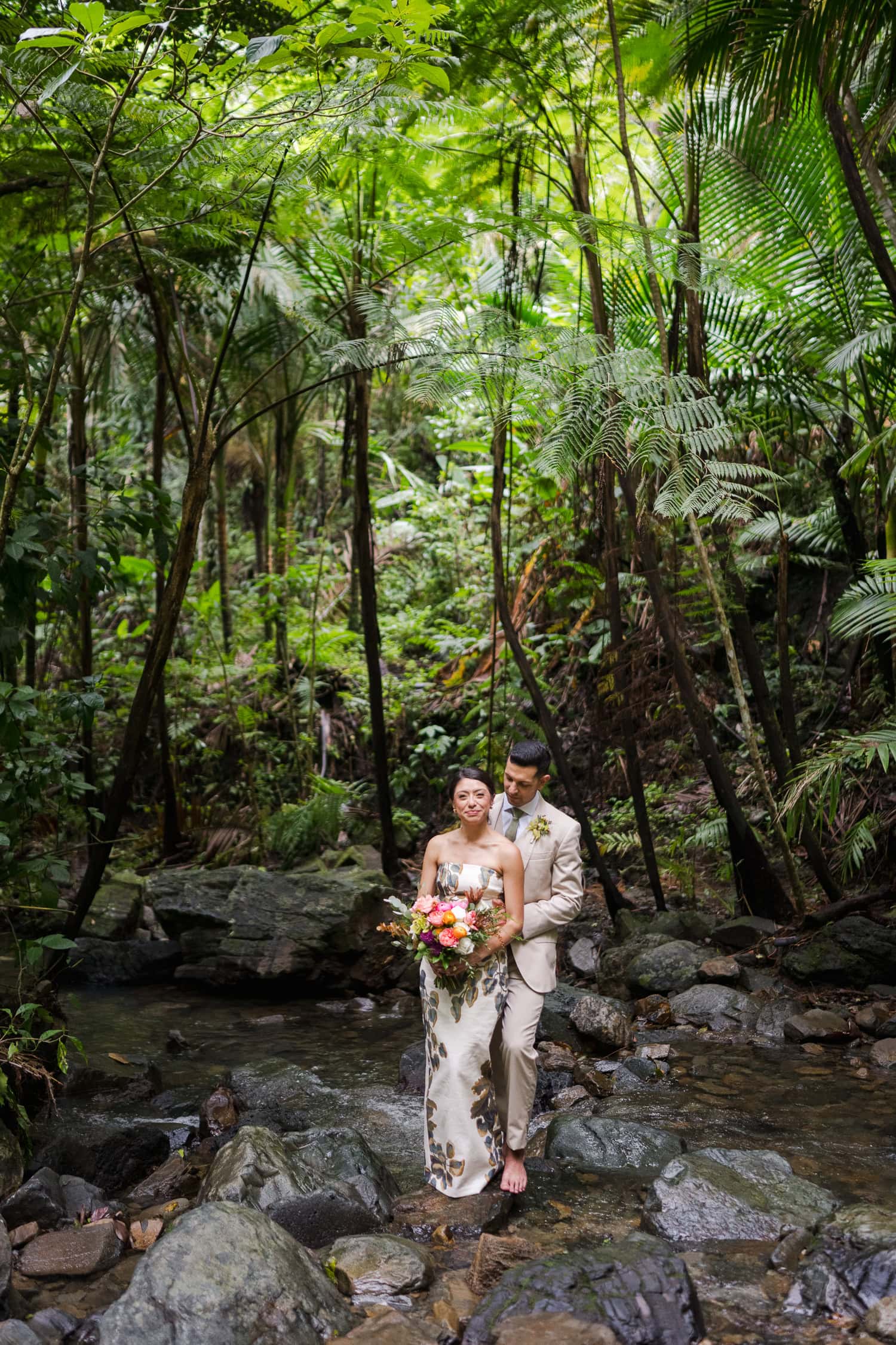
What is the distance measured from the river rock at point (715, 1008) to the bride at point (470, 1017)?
8.80 feet

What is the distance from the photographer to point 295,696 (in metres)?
12.1

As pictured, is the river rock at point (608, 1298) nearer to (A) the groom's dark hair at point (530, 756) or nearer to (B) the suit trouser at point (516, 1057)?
(B) the suit trouser at point (516, 1057)

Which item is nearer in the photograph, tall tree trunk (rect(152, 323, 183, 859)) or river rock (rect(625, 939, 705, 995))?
river rock (rect(625, 939, 705, 995))

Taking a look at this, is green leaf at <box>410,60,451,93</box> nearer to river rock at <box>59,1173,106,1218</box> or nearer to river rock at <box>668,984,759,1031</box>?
river rock at <box>59,1173,106,1218</box>

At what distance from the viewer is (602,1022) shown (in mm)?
5887

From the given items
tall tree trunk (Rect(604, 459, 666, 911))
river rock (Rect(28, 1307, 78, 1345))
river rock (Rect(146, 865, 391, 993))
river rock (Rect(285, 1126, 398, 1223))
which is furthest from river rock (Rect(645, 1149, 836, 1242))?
river rock (Rect(146, 865, 391, 993))

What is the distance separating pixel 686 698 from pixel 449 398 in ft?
8.25

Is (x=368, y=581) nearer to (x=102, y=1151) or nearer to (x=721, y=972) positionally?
(x=721, y=972)

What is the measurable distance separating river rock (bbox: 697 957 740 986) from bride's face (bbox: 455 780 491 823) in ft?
11.4

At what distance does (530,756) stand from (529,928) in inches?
26.2

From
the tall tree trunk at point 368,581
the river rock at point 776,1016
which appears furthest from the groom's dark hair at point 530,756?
the tall tree trunk at point 368,581

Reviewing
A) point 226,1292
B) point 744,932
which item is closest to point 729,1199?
point 226,1292

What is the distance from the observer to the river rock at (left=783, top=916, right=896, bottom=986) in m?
6.48

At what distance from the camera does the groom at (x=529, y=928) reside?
397 cm
